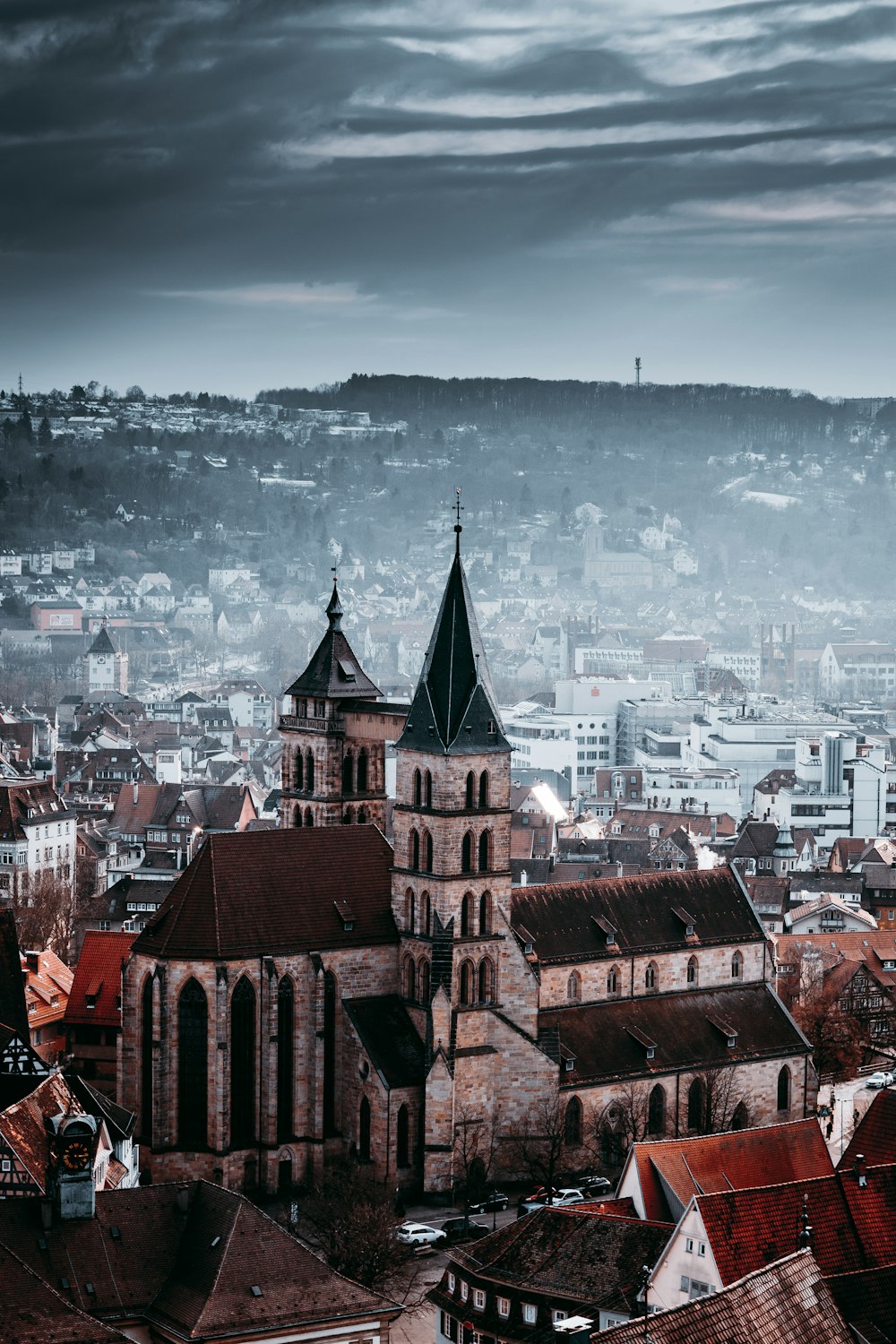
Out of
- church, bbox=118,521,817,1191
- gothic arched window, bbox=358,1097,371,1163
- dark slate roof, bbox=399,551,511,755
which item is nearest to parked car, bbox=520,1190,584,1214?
church, bbox=118,521,817,1191

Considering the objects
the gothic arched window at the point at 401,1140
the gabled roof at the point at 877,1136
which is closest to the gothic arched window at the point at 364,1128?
the gothic arched window at the point at 401,1140

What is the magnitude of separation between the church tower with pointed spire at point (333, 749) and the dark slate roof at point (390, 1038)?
13168 millimetres

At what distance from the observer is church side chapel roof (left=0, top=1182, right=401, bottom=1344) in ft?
201

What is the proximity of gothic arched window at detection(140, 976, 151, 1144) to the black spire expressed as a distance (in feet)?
38.8

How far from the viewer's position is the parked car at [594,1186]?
85750 mm

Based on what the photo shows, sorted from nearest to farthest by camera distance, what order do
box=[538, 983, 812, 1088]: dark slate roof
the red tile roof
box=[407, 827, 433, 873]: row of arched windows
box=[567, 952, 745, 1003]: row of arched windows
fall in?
box=[407, 827, 433, 873]: row of arched windows
box=[538, 983, 812, 1088]: dark slate roof
box=[567, 952, 745, 1003]: row of arched windows
the red tile roof

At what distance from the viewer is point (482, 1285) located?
68125 millimetres

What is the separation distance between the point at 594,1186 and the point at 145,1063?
14.9 meters

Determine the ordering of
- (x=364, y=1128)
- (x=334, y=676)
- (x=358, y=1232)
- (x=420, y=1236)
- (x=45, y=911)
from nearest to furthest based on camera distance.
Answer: (x=358, y=1232), (x=420, y=1236), (x=364, y=1128), (x=334, y=676), (x=45, y=911)

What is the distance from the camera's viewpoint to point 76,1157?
Result: 62781mm

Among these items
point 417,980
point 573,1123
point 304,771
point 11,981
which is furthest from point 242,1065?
point 304,771

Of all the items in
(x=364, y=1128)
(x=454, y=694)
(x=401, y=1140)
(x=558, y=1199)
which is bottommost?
(x=558, y=1199)

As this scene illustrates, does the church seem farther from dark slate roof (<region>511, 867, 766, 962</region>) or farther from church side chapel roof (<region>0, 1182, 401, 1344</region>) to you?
church side chapel roof (<region>0, 1182, 401, 1344</region>)

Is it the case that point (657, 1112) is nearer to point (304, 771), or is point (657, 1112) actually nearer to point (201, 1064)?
point (201, 1064)
